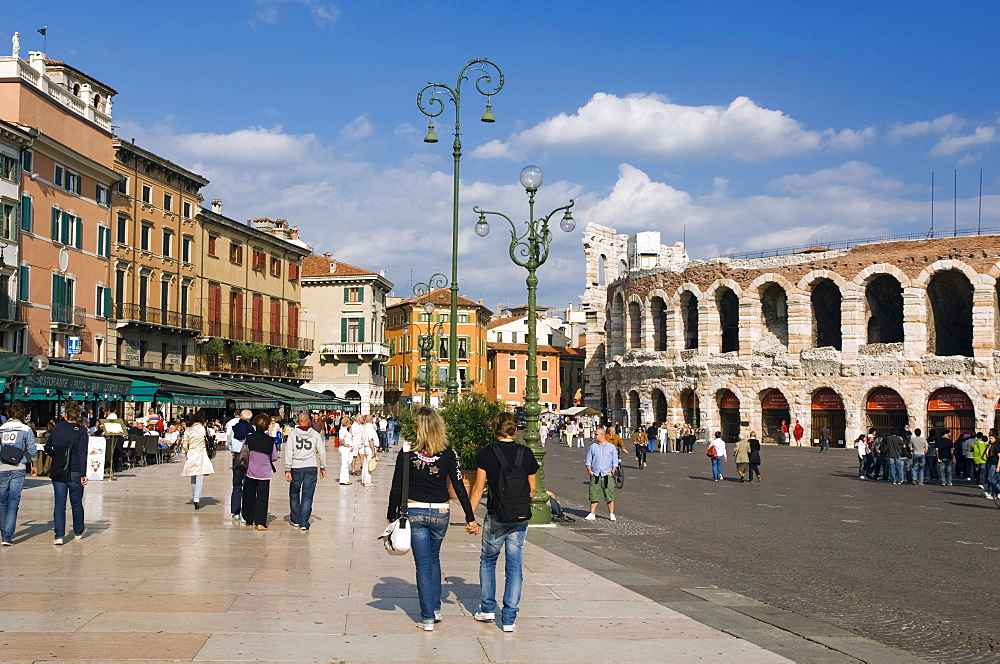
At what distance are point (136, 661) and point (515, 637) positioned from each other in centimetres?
265

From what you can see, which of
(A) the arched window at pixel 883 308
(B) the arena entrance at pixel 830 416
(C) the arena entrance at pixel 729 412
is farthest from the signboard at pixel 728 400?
(A) the arched window at pixel 883 308

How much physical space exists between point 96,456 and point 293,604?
13949mm

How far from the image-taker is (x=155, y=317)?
45625 millimetres

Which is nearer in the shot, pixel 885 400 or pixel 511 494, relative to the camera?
pixel 511 494

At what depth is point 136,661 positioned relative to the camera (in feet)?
20.7

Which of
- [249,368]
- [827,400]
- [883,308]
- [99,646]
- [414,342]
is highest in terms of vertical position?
[883,308]

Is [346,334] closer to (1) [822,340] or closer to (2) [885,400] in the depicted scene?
(1) [822,340]

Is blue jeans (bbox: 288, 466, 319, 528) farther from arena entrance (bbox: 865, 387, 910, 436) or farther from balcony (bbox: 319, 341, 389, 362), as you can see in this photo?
balcony (bbox: 319, 341, 389, 362)

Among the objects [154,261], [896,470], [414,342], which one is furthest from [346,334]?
[896,470]

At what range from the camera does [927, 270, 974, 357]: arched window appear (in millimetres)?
53469

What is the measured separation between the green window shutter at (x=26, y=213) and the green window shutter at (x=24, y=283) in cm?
136

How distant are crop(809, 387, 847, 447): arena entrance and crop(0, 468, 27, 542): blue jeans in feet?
161

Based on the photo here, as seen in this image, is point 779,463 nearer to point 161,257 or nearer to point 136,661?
point 161,257

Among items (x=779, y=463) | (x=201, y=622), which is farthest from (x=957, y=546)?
(x=779, y=463)
